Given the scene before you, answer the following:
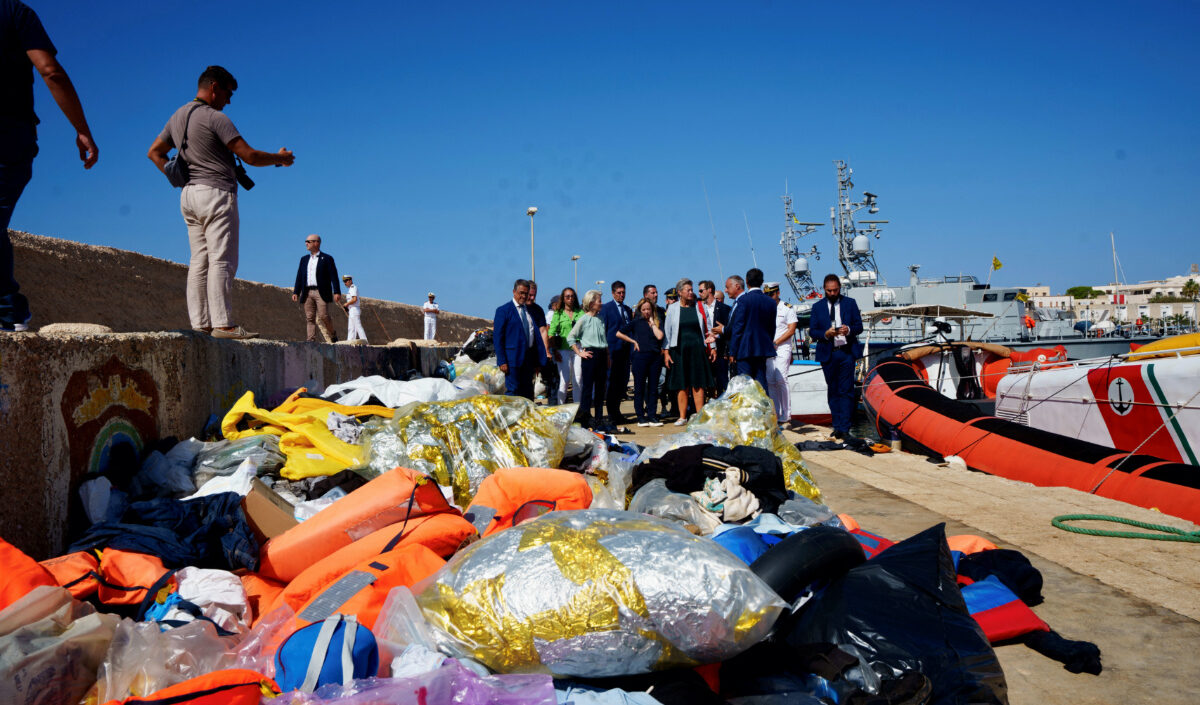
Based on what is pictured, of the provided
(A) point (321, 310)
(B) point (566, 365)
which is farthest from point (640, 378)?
(A) point (321, 310)

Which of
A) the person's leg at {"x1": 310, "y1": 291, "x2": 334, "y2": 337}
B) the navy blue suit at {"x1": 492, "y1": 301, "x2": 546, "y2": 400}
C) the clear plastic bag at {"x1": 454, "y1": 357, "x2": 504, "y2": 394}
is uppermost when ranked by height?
the person's leg at {"x1": 310, "y1": 291, "x2": 334, "y2": 337}

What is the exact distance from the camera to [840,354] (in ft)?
24.9

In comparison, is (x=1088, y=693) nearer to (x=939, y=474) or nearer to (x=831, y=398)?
(x=939, y=474)

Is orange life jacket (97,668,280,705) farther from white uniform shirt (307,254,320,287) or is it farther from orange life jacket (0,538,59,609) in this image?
white uniform shirt (307,254,320,287)

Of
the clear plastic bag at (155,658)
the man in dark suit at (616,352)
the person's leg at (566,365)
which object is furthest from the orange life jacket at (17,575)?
the man in dark suit at (616,352)

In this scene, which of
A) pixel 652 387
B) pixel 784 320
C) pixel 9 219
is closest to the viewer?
pixel 9 219

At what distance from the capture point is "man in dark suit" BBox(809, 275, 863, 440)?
24.6 ft

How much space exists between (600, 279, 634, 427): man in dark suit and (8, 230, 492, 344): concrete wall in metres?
5.91

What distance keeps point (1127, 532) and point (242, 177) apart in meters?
5.67

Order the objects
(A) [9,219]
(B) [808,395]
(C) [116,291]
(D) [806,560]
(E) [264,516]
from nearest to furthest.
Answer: (D) [806,560], (E) [264,516], (A) [9,219], (B) [808,395], (C) [116,291]

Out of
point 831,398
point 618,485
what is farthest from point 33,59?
point 831,398

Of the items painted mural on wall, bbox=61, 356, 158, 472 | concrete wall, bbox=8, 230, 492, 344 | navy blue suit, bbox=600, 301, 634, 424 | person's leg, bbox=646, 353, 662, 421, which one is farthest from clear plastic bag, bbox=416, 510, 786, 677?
concrete wall, bbox=8, 230, 492, 344

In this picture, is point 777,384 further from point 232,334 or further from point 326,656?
point 326,656

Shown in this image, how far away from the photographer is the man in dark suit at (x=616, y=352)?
895cm
